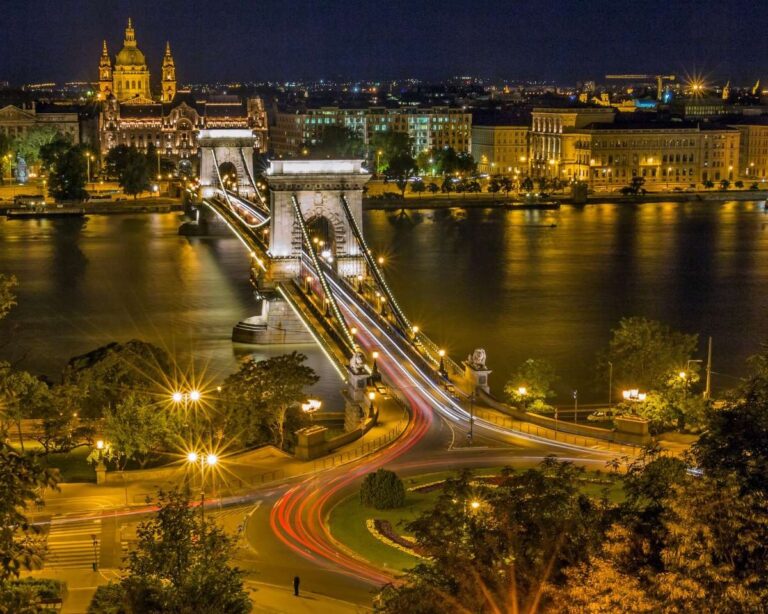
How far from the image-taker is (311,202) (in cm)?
2522

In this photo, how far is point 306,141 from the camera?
74812mm

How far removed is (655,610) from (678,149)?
64037mm

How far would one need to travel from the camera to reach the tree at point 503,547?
6953 millimetres

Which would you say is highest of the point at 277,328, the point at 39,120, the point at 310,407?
the point at 39,120

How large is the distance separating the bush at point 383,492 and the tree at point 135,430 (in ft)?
10.3

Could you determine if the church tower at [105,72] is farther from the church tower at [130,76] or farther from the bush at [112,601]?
the bush at [112,601]

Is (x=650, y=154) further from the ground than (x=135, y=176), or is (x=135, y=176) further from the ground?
(x=650, y=154)

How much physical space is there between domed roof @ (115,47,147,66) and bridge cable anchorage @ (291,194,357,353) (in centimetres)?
6296

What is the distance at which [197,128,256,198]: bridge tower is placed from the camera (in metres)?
44.1

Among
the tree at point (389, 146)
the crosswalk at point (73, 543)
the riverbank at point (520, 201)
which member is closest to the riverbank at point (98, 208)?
the riverbank at point (520, 201)

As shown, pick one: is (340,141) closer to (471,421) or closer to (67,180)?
(67,180)

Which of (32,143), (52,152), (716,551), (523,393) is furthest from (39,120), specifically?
(716,551)

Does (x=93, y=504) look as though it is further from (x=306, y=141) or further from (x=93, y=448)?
(x=306, y=141)

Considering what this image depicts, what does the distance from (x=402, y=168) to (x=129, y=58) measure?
32.2 m
